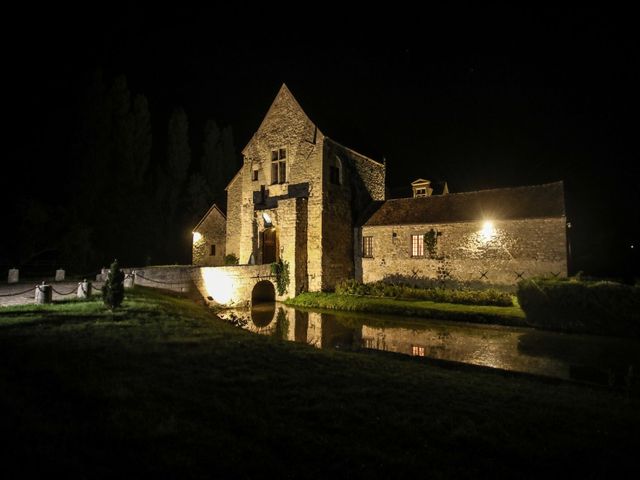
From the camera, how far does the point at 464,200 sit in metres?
20.9

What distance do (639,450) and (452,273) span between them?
1611 centimetres

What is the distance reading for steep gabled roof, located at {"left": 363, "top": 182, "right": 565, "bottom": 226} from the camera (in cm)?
1798

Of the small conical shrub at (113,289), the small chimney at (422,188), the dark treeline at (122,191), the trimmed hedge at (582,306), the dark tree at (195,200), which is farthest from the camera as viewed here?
the dark tree at (195,200)

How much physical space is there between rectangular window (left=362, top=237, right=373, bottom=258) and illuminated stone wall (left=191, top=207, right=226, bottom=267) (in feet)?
31.8

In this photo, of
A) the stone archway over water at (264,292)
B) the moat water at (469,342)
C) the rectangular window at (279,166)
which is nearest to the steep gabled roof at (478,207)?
the rectangular window at (279,166)

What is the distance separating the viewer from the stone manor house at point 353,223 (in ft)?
59.1

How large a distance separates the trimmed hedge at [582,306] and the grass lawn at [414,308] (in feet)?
2.70

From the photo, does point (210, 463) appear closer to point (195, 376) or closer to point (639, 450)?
point (195, 376)

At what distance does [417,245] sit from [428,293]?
3318 millimetres

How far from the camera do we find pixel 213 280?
60.2 feet

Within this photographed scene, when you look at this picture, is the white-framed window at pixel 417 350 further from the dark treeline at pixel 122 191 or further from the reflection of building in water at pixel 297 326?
the dark treeline at pixel 122 191

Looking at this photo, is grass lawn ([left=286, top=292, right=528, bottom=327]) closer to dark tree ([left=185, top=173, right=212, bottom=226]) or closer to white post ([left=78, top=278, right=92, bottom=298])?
white post ([left=78, top=278, right=92, bottom=298])

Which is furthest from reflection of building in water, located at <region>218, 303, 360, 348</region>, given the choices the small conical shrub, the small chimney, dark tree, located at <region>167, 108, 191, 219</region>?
dark tree, located at <region>167, 108, 191, 219</region>

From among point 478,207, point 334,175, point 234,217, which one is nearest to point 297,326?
point 334,175
